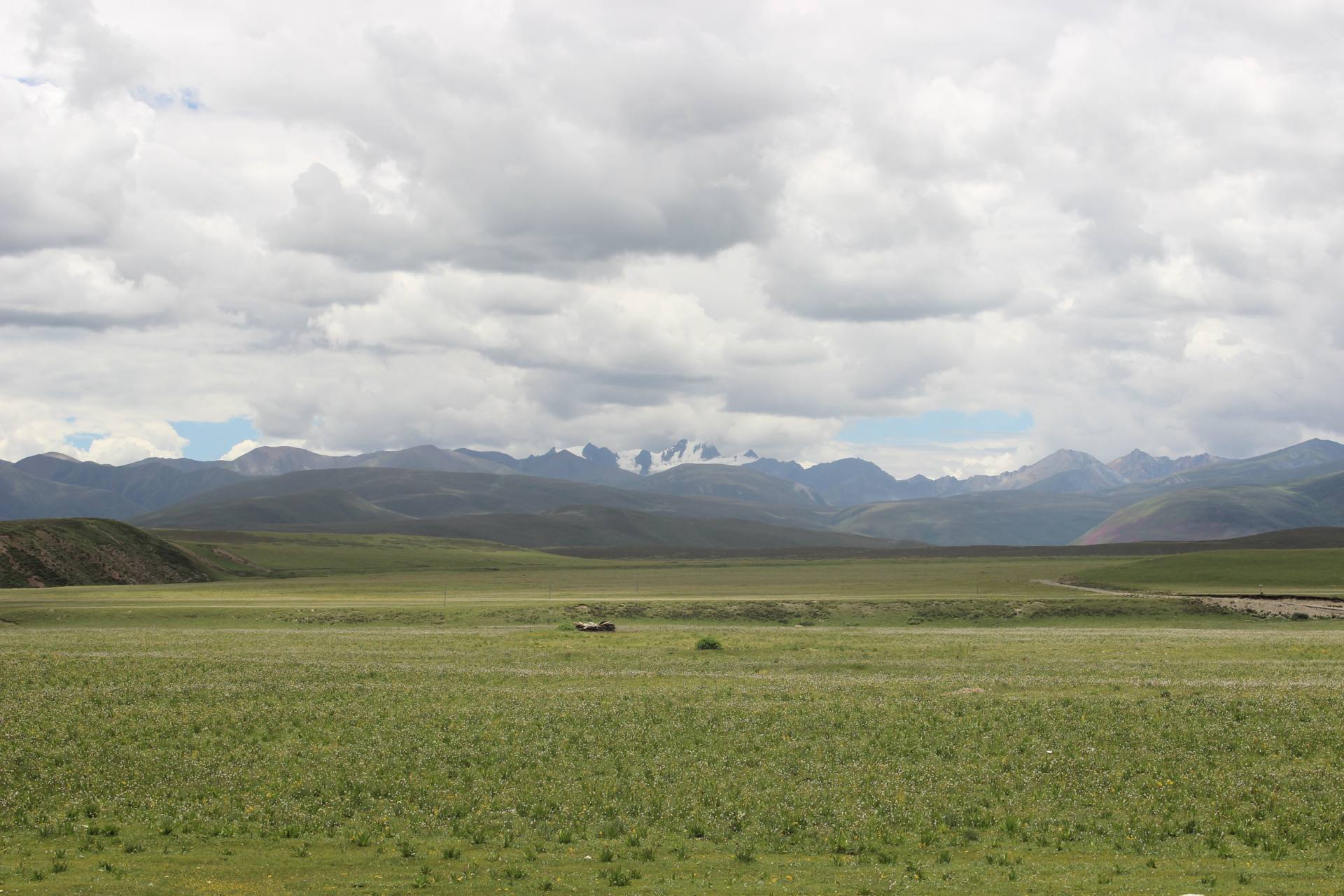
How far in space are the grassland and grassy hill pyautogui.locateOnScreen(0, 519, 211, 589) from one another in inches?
3994

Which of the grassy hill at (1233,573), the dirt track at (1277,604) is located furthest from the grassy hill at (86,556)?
the grassy hill at (1233,573)

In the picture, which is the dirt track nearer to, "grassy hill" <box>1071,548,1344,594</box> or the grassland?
"grassy hill" <box>1071,548,1344,594</box>

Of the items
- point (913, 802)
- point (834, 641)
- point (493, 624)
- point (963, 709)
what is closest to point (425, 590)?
point (493, 624)

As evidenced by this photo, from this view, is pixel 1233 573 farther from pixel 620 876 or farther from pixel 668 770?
pixel 620 876

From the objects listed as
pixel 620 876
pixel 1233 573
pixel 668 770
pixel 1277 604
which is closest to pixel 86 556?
pixel 668 770

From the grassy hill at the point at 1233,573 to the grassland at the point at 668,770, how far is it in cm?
7251

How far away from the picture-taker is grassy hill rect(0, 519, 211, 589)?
139000 mm

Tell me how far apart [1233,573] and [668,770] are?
420 feet

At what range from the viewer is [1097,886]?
1875 cm

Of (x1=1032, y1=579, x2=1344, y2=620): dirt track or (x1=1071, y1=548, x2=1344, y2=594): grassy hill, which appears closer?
(x1=1032, y1=579, x2=1344, y2=620): dirt track

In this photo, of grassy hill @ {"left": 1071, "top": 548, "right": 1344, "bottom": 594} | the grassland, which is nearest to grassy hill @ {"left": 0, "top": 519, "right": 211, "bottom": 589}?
the grassland

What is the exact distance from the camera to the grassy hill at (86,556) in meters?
139

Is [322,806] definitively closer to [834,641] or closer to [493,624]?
[834,641]

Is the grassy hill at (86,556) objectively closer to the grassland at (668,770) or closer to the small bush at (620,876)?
the grassland at (668,770)
